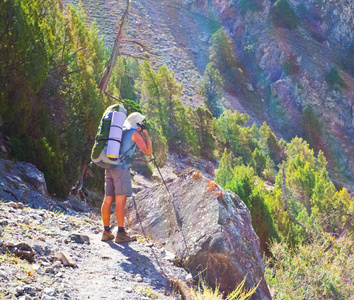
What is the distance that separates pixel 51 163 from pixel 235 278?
5.20m

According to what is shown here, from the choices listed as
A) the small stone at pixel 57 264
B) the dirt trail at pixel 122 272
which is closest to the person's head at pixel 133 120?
the dirt trail at pixel 122 272

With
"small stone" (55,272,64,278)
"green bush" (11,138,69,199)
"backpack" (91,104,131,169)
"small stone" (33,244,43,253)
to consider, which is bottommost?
"green bush" (11,138,69,199)

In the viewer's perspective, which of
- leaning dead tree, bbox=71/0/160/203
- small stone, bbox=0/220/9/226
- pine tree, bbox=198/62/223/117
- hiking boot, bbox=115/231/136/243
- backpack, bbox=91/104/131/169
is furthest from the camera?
pine tree, bbox=198/62/223/117

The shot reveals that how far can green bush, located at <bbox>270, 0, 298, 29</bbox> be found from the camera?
201ft

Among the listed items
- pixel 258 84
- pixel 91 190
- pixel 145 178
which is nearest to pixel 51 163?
pixel 91 190

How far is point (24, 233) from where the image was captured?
145 inches

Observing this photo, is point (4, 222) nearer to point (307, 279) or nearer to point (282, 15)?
point (307, 279)

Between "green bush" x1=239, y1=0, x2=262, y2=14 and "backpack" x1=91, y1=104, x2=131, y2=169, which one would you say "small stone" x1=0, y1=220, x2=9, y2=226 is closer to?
"backpack" x1=91, y1=104, x2=131, y2=169

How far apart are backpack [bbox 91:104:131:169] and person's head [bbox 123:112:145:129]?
9 cm

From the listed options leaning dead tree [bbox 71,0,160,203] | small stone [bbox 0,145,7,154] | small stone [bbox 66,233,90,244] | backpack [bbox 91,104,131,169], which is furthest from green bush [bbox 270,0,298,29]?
small stone [bbox 66,233,90,244]

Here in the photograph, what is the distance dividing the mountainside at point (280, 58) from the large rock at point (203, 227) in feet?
121

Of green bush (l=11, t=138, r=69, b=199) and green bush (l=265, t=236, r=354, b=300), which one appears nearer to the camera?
green bush (l=265, t=236, r=354, b=300)

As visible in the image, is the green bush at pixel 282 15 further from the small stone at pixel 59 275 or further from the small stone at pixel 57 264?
the small stone at pixel 59 275

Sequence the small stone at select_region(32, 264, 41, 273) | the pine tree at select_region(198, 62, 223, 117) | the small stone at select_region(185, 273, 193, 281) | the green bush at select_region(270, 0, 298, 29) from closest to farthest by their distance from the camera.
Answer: the small stone at select_region(32, 264, 41, 273) → the small stone at select_region(185, 273, 193, 281) → the pine tree at select_region(198, 62, 223, 117) → the green bush at select_region(270, 0, 298, 29)
